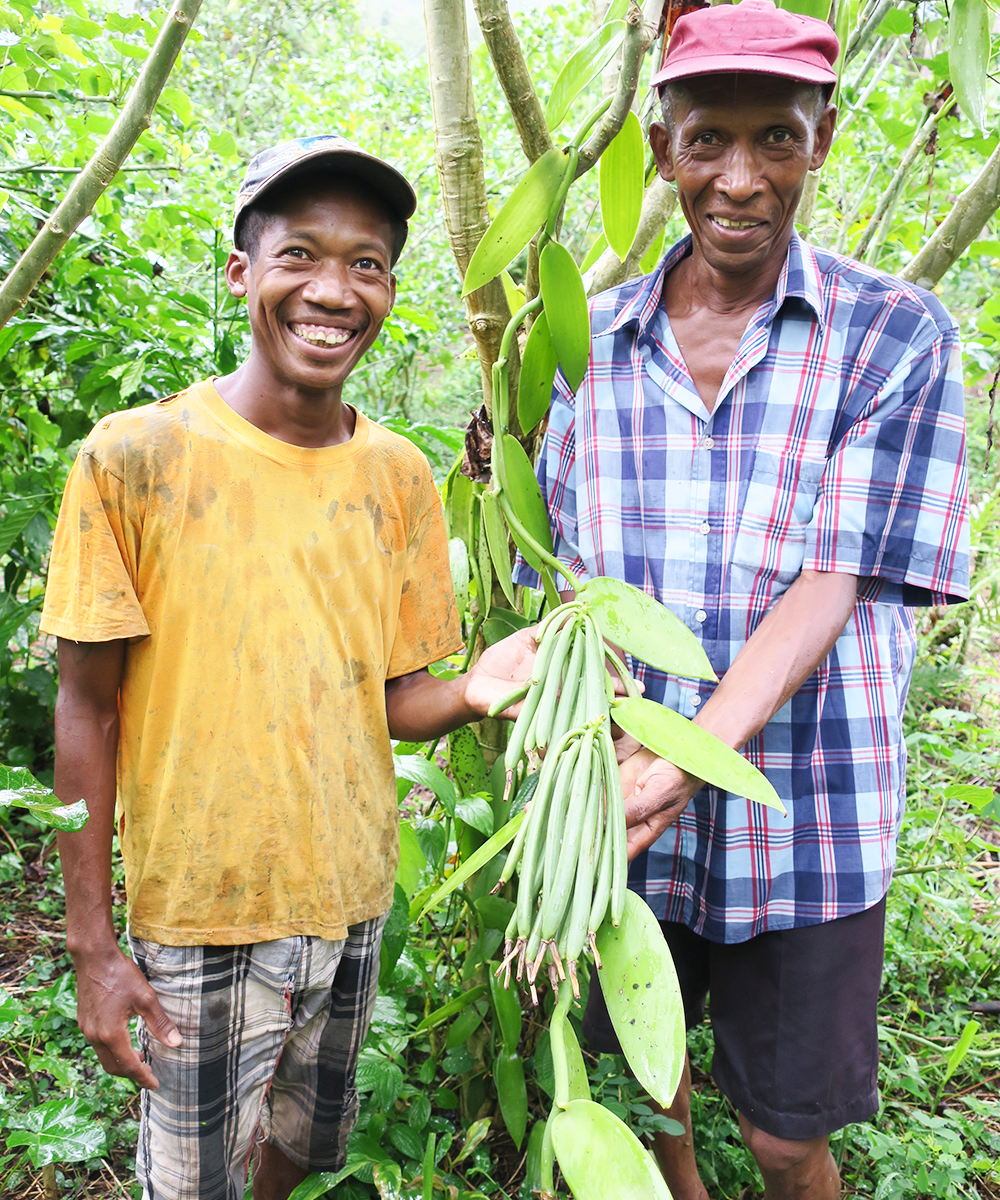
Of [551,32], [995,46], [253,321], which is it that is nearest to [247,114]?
[551,32]

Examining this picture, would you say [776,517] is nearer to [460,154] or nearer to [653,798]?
[653,798]

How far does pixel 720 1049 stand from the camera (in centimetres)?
119

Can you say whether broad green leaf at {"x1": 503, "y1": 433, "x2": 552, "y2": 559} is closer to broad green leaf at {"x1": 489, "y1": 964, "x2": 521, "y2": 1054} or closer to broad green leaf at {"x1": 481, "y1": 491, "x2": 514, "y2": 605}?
broad green leaf at {"x1": 481, "y1": 491, "x2": 514, "y2": 605}

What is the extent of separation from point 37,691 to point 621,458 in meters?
1.57

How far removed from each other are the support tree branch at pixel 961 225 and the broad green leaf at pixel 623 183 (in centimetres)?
60

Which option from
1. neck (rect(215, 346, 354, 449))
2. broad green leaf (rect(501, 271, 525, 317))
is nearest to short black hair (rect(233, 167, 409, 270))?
neck (rect(215, 346, 354, 449))

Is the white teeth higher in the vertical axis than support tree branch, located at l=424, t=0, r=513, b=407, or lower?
lower

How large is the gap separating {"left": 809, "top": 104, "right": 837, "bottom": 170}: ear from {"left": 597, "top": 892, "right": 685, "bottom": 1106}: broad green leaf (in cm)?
80

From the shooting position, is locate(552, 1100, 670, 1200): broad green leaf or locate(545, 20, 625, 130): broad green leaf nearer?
locate(552, 1100, 670, 1200): broad green leaf

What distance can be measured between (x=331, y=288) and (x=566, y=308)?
0.22 metres

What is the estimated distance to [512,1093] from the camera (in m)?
1.24

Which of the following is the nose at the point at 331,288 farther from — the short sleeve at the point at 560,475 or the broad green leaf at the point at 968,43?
the broad green leaf at the point at 968,43

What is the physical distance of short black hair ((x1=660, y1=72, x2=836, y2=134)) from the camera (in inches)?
37.6

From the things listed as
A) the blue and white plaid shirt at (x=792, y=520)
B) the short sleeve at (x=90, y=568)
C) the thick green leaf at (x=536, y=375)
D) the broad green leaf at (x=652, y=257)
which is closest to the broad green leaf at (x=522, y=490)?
the thick green leaf at (x=536, y=375)
